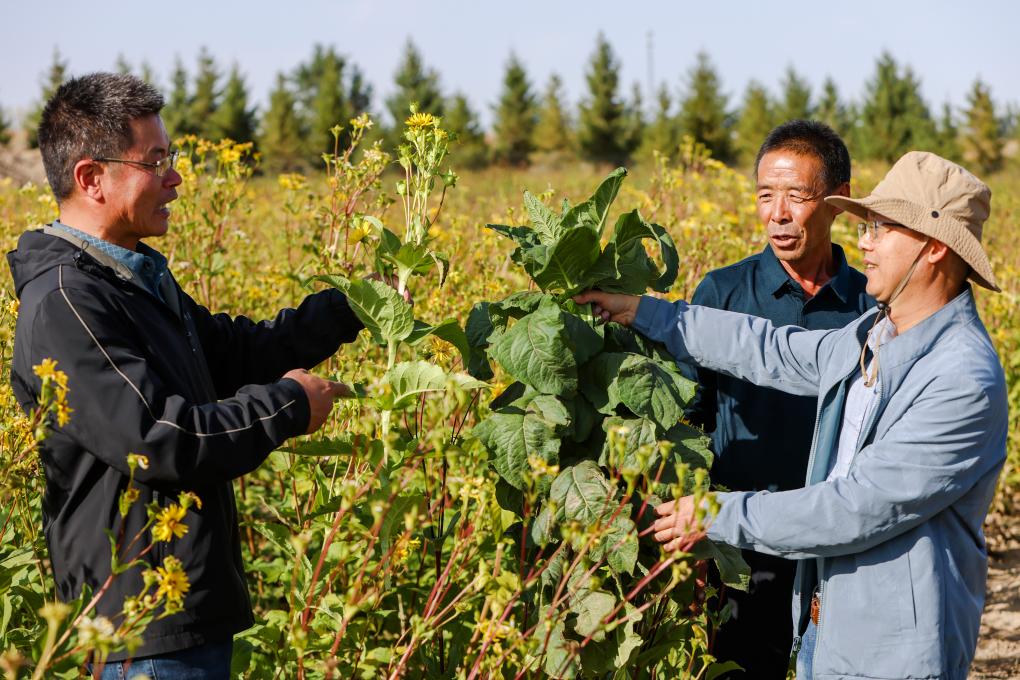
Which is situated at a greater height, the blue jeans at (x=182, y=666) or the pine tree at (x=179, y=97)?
the pine tree at (x=179, y=97)

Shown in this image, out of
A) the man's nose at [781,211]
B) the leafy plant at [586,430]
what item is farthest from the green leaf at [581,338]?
the man's nose at [781,211]

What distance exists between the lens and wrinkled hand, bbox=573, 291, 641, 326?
6.48 feet

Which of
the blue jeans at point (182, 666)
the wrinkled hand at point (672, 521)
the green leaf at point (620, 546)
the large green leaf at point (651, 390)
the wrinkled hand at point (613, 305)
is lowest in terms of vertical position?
the blue jeans at point (182, 666)

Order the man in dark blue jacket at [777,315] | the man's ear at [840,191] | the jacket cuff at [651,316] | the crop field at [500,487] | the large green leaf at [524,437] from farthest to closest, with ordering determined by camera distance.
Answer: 1. the man's ear at [840,191]
2. the man in dark blue jacket at [777,315]
3. the jacket cuff at [651,316]
4. the large green leaf at [524,437]
5. the crop field at [500,487]

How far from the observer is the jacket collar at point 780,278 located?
2.50 m

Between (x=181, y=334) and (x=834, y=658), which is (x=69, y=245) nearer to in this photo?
(x=181, y=334)

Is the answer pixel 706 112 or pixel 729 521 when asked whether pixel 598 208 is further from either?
pixel 706 112

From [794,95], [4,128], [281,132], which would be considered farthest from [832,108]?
[4,128]

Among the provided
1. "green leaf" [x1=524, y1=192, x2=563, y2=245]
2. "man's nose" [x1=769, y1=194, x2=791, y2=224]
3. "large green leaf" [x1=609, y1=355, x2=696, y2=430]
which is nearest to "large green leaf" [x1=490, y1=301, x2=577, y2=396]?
"large green leaf" [x1=609, y1=355, x2=696, y2=430]

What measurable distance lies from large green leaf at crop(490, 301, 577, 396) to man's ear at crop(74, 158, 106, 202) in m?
0.86

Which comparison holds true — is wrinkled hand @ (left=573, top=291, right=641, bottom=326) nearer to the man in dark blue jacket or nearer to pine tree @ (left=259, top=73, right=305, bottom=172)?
the man in dark blue jacket

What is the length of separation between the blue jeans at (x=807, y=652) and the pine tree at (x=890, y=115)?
99.1 feet

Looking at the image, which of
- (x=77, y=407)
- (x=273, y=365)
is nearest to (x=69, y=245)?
(x=77, y=407)

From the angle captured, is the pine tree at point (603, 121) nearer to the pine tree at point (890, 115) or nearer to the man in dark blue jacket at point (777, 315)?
the pine tree at point (890, 115)
